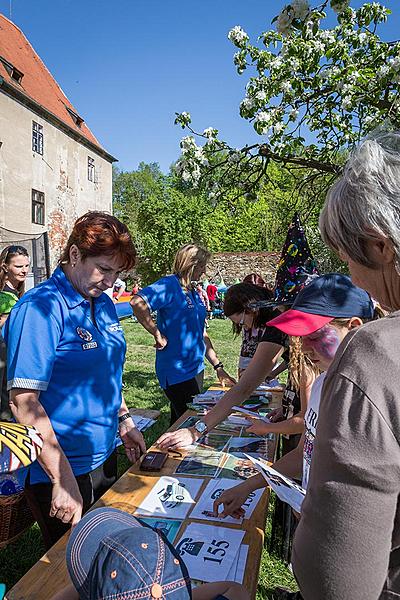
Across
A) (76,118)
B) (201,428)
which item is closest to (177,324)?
(201,428)

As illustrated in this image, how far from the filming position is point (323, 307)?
1647 mm

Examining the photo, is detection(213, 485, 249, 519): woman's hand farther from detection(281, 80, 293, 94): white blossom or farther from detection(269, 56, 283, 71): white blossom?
detection(269, 56, 283, 71): white blossom

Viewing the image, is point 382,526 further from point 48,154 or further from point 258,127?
point 48,154

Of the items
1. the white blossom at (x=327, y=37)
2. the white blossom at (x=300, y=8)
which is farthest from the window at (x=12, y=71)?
the white blossom at (x=300, y=8)

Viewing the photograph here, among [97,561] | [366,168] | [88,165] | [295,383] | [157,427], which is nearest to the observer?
[366,168]

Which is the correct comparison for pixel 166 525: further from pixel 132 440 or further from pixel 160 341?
pixel 160 341

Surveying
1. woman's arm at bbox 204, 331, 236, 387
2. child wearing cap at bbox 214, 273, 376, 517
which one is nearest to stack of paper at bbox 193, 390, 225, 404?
woman's arm at bbox 204, 331, 236, 387

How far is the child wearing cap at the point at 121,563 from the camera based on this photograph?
931 millimetres

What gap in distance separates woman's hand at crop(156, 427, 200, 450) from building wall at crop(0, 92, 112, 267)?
56.2 feet

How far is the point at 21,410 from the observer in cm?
169

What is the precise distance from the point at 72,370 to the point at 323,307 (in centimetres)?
101

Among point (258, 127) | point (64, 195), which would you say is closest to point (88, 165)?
point (64, 195)

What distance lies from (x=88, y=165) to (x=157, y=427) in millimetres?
22454

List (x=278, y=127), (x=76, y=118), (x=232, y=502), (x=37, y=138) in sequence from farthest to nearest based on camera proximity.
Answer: (x=76, y=118), (x=37, y=138), (x=278, y=127), (x=232, y=502)
